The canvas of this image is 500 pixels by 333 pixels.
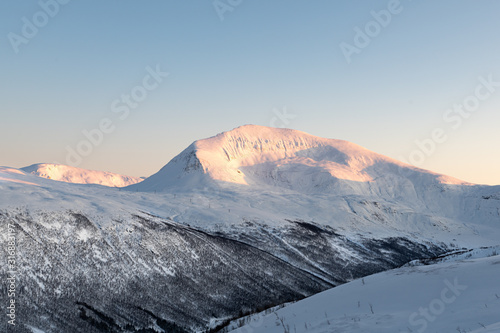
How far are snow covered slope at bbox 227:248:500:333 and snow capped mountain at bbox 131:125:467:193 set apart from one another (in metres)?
118

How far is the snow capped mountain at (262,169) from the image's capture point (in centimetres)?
14800

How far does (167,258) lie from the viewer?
61.5m

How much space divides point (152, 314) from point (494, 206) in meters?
162
